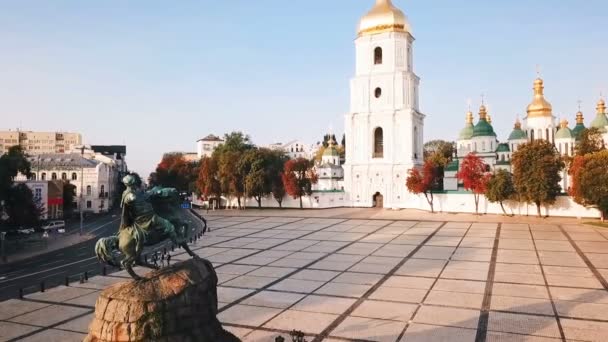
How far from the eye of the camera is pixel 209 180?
198ft

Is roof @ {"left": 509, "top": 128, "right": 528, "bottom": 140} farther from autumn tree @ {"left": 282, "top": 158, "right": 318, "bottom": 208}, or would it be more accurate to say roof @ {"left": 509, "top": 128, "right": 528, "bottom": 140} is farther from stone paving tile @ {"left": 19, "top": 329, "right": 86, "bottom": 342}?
stone paving tile @ {"left": 19, "top": 329, "right": 86, "bottom": 342}

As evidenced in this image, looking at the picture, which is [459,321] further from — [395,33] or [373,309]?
[395,33]

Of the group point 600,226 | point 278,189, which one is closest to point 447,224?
point 600,226

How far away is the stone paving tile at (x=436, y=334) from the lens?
1263 cm

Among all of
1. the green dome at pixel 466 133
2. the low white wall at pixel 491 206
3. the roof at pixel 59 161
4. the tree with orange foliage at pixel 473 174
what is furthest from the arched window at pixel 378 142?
the roof at pixel 59 161

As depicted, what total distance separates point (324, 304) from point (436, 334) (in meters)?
4.15

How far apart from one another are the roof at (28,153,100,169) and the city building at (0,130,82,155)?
50723 mm

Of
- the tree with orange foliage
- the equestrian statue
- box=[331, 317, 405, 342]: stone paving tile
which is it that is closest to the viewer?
the equestrian statue

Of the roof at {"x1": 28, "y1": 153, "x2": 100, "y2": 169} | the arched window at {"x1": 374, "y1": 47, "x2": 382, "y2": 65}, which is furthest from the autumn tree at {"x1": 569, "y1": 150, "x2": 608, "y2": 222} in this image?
the roof at {"x1": 28, "y1": 153, "x2": 100, "y2": 169}

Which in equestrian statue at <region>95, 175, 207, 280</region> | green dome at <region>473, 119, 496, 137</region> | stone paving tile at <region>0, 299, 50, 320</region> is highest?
green dome at <region>473, 119, 496, 137</region>

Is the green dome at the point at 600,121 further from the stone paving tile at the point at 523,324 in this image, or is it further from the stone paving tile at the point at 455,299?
the stone paving tile at the point at 523,324

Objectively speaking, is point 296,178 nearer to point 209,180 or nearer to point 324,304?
point 209,180

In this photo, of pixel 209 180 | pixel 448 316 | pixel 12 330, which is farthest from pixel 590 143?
pixel 12 330

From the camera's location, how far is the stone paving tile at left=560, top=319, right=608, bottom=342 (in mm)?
12586
